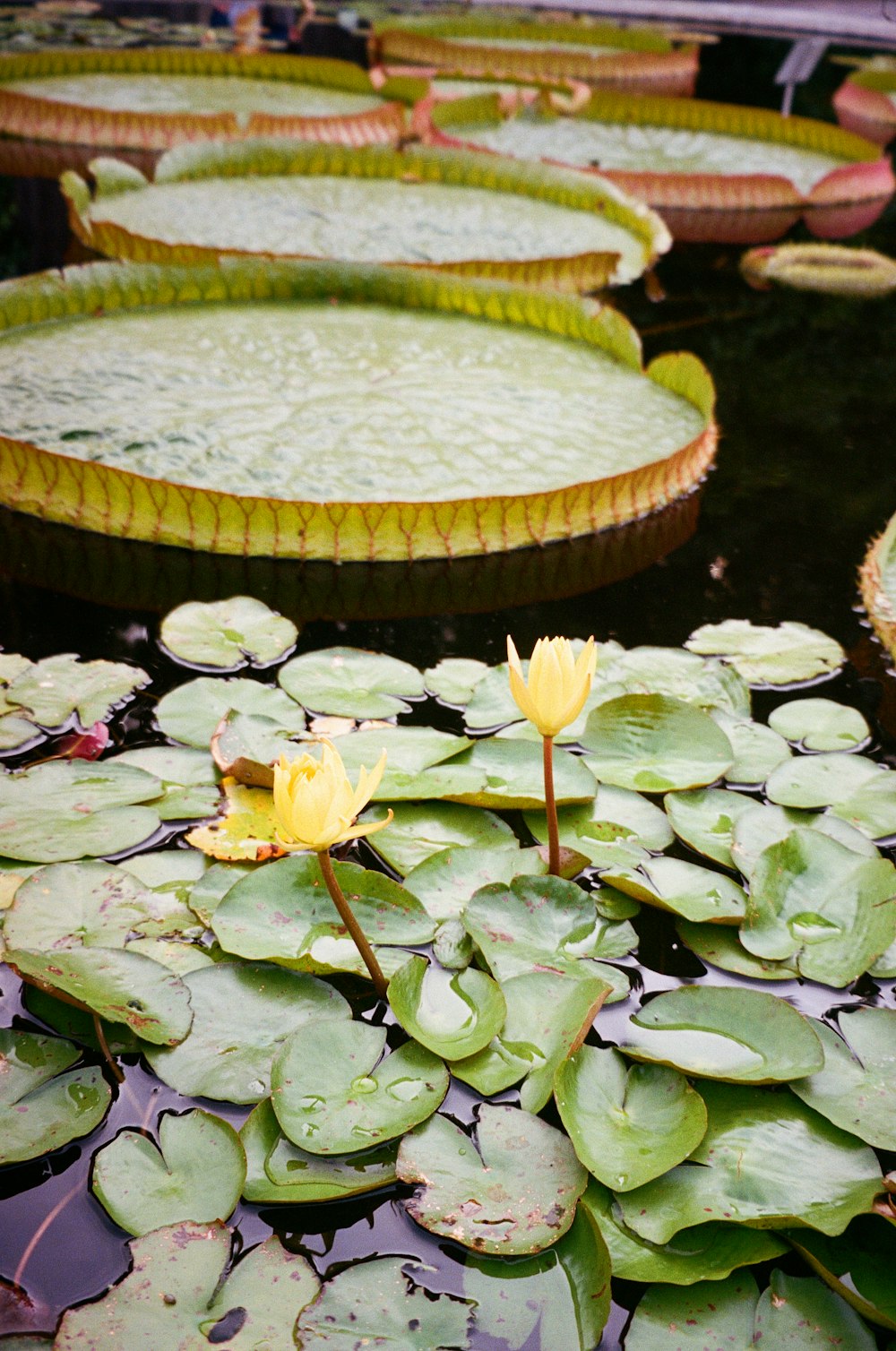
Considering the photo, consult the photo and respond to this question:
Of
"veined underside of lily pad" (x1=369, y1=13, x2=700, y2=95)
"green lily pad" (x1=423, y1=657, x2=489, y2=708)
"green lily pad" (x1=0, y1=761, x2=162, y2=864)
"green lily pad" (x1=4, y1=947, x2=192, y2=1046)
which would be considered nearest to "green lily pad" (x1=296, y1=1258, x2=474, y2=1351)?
"green lily pad" (x1=4, y1=947, x2=192, y2=1046)

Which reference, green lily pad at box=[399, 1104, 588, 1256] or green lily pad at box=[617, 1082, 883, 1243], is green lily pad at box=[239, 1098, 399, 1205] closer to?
green lily pad at box=[399, 1104, 588, 1256]

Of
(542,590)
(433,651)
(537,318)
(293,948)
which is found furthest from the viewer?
(537,318)

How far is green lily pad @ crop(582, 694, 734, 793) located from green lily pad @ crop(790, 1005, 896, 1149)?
34cm

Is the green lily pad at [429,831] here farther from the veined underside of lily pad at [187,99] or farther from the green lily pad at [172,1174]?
the veined underside of lily pad at [187,99]

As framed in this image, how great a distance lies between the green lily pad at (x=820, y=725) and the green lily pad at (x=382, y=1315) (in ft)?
2.59

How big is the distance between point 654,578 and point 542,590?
186mm

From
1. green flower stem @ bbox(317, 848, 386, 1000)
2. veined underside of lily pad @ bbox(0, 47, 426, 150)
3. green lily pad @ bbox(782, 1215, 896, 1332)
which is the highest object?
veined underside of lily pad @ bbox(0, 47, 426, 150)

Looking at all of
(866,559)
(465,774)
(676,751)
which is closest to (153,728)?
(465,774)

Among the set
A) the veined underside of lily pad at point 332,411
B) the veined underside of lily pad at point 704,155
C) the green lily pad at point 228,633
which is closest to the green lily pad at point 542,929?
the green lily pad at point 228,633

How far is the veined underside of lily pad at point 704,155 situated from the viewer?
12.1ft

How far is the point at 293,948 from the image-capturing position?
37.9 inches

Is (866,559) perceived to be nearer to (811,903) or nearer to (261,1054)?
(811,903)

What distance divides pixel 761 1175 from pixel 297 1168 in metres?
0.34

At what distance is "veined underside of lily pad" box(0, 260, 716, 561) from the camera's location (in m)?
1.58
